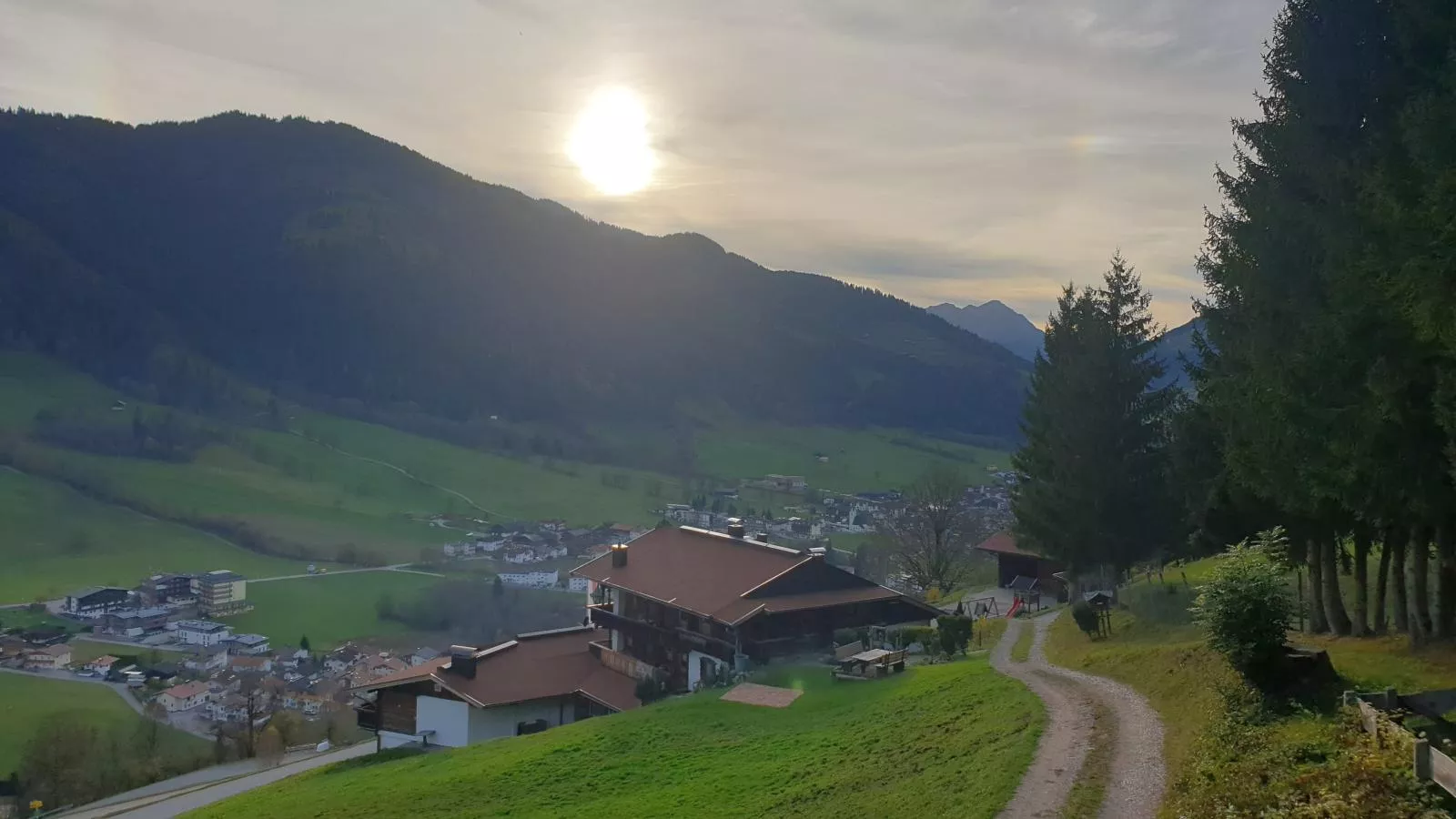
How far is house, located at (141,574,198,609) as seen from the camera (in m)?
91.4

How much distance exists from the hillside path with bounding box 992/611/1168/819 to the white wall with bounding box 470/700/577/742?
24.0 metres

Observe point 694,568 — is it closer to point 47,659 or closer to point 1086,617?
A: point 1086,617

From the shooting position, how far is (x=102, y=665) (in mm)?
74500

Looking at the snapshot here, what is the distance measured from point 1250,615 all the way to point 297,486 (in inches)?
5485

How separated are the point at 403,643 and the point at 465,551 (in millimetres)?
28962

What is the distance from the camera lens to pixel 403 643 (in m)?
81.9

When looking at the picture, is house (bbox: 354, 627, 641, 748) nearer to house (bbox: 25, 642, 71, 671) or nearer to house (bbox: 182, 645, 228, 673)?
house (bbox: 182, 645, 228, 673)

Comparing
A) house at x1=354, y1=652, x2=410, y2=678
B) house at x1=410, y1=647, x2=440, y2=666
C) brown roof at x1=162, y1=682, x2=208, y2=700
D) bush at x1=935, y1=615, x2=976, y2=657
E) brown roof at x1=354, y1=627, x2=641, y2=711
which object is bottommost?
brown roof at x1=162, y1=682, x2=208, y2=700

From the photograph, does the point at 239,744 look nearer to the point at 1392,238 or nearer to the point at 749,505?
the point at 1392,238

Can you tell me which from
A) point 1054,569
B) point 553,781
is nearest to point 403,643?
point 1054,569

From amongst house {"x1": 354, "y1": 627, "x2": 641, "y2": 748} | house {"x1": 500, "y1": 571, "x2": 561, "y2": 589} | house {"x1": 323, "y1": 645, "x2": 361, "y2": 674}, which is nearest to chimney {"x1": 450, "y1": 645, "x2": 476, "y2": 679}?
house {"x1": 354, "y1": 627, "x2": 641, "y2": 748}

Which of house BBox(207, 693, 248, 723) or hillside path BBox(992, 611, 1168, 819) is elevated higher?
hillside path BBox(992, 611, 1168, 819)

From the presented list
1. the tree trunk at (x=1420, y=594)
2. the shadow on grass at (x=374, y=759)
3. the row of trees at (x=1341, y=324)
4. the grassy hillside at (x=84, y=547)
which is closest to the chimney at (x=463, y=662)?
the shadow on grass at (x=374, y=759)

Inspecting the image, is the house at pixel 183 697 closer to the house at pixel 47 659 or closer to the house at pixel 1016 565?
the house at pixel 47 659
